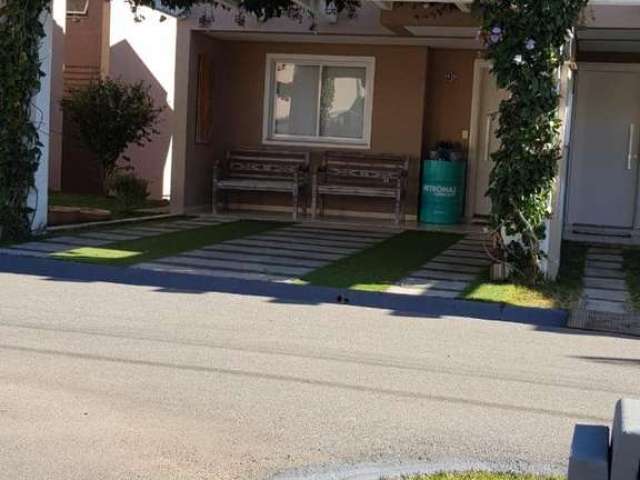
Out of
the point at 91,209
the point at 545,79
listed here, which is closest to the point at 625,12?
the point at 545,79

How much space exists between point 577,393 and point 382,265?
5.51 metres

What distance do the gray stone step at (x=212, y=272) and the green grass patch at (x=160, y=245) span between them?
0.34 m

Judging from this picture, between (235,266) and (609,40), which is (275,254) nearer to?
(235,266)

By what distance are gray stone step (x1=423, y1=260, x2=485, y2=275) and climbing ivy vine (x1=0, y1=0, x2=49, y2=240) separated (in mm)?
5119


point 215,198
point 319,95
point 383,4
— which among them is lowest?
point 215,198

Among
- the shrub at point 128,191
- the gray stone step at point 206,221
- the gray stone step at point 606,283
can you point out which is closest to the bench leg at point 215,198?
the gray stone step at point 206,221

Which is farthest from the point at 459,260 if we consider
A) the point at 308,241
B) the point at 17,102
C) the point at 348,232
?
the point at 17,102

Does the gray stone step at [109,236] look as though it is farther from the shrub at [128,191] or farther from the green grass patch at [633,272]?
the green grass patch at [633,272]

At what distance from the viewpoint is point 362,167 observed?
17.7m

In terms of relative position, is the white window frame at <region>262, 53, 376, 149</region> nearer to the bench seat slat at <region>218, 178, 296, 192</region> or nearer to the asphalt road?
the bench seat slat at <region>218, 178, 296, 192</region>

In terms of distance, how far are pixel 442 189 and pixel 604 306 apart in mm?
7396

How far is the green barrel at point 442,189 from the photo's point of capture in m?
17.0

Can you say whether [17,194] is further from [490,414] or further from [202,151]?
[490,414]

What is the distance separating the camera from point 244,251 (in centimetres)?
1271
